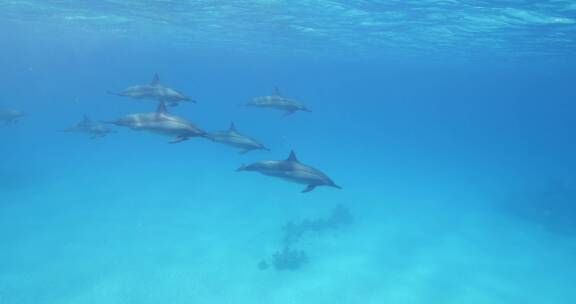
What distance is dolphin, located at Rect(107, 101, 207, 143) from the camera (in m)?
7.96

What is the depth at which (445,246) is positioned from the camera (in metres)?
19.0

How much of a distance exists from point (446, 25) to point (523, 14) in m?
5.36

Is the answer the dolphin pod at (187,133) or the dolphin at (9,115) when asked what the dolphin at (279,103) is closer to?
the dolphin pod at (187,133)

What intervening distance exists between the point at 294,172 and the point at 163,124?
2.62 meters

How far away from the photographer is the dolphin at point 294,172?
8.27 m

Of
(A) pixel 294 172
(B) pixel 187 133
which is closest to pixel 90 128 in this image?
(B) pixel 187 133

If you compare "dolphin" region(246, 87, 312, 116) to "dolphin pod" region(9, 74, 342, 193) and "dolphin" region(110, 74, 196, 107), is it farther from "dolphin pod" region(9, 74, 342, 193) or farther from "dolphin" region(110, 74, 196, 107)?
"dolphin" region(110, 74, 196, 107)

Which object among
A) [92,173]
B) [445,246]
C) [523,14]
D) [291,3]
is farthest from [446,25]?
[92,173]

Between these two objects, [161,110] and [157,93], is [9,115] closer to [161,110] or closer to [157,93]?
[157,93]

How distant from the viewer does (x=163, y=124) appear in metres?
8.18

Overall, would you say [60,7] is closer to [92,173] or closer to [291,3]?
[92,173]

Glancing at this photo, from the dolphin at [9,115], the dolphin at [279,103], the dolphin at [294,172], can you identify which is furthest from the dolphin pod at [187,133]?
the dolphin at [9,115]

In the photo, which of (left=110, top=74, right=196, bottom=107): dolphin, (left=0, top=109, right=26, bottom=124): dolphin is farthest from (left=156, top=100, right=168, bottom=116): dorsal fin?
(left=0, top=109, right=26, bottom=124): dolphin

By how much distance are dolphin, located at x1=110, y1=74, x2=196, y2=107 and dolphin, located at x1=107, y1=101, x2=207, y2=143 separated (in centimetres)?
112
